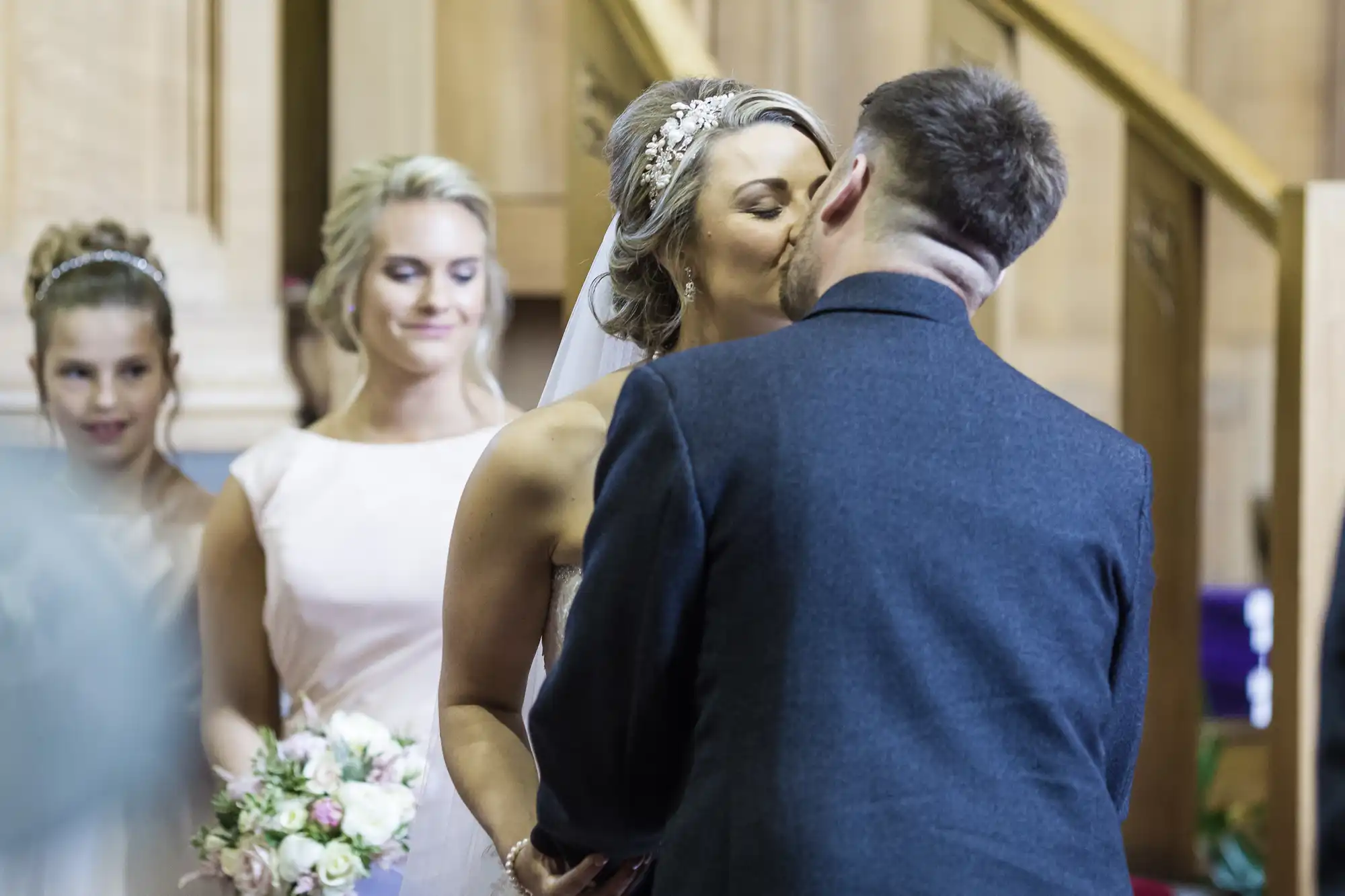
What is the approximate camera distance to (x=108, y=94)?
12.1ft

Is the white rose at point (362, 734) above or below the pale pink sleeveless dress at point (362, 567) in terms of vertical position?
below

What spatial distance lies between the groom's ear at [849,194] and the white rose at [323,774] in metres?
1.38

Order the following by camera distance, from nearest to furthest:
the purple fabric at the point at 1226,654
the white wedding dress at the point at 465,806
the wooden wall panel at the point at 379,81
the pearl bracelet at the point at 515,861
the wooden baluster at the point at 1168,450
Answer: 1. the pearl bracelet at the point at 515,861
2. the white wedding dress at the point at 465,806
3. the wooden baluster at the point at 1168,450
4. the wooden wall panel at the point at 379,81
5. the purple fabric at the point at 1226,654

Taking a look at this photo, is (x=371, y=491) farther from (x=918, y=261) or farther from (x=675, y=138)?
(x=918, y=261)

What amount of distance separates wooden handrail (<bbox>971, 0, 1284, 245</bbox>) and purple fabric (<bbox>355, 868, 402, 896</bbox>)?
189cm

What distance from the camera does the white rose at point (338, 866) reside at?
7.93 feet

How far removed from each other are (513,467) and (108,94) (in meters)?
2.24

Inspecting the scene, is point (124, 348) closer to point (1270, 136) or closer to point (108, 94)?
point (108, 94)

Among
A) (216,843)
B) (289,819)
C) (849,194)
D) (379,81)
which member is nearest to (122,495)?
(216,843)

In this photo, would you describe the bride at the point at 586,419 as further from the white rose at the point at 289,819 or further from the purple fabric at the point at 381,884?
the purple fabric at the point at 381,884

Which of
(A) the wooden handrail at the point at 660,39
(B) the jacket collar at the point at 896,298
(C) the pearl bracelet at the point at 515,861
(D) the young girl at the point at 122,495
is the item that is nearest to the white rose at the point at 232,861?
(D) the young girl at the point at 122,495

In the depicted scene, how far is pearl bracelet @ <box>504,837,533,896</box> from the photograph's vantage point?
176 centimetres

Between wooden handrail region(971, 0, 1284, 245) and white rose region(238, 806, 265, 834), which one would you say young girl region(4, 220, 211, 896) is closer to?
white rose region(238, 806, 265, 834)

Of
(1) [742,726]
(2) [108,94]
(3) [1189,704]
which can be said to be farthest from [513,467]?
(2) [108,94]
